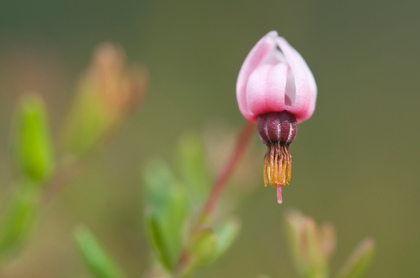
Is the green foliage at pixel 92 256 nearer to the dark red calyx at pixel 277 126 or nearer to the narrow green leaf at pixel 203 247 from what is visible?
the narrow green leaf at pixel 203 247

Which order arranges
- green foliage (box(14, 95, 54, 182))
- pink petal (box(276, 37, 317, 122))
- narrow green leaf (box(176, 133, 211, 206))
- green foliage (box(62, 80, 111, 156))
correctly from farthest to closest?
narrow green leaf (box(176, 133, 211, 206)) → green foliage (box(62, 80, 111, 156)) → green foliage (box(14, 95, 54, 182)) → pink petal (box(276, 37, 317, 122))

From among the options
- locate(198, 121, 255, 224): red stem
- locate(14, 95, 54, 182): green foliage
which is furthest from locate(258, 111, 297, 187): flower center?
locate(14, 95, 54, 182): green foliage

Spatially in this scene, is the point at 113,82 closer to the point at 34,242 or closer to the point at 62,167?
the point at 62,167

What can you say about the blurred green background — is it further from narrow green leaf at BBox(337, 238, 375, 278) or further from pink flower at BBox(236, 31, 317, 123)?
pink flower at BBox(236, 31, 317, 123)

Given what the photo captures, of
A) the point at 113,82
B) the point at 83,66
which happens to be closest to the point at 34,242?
the point at 113,82

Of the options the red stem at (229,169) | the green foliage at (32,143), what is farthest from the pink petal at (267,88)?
the green foliage at (32,143)

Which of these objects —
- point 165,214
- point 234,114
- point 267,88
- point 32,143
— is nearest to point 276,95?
point 267,88
